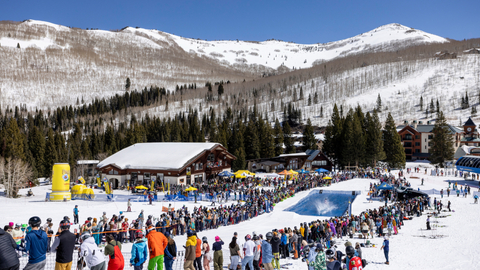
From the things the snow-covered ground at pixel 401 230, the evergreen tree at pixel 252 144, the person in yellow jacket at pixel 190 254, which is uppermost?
the evergreen tree at pixel 252 144

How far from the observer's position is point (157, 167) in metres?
39.6

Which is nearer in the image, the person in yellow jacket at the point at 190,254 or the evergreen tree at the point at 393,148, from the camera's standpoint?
the person in yellow jacket at the point at 190,254

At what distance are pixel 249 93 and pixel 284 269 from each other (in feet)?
544

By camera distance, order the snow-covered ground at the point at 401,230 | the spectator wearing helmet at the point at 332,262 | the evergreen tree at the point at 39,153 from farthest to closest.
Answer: the evergreen tree at the point at 39,153 → the snow-covered ground at the point at 401,230 → the spectator wearing helmet at the point at 332,262

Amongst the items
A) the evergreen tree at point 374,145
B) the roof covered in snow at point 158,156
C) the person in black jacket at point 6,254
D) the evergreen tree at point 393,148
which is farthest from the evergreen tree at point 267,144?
the person in black jacket at point 6,254

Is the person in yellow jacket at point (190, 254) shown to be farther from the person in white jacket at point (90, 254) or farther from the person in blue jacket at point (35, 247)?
the person in blue jacket at point (35, 247)

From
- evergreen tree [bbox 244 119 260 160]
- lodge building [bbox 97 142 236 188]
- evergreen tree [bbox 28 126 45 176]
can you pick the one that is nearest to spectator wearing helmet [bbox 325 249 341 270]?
lodge building [bbox 97 142 236 188]

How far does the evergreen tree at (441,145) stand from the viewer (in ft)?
178

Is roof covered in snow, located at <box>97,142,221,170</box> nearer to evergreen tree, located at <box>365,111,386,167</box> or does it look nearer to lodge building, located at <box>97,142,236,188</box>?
lodge building, located at <box>97,142,236,188</box>

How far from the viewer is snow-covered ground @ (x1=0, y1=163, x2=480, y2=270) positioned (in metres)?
14.4

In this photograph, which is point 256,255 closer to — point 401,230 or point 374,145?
point 401,230

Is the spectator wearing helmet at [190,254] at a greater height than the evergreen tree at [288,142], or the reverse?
the evergreen tree at [288,142]

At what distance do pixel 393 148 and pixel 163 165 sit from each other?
3599cm

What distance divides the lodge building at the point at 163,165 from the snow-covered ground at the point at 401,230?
470 inches
